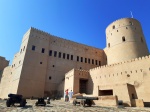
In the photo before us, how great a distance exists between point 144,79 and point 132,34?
13.0 m

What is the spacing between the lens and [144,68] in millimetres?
17062

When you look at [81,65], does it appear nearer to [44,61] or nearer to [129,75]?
[44,61]

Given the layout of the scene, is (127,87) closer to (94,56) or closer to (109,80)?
(109,80)

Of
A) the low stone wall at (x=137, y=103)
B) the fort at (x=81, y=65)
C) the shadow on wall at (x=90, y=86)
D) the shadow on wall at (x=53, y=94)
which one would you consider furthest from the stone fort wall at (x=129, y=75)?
the shadow on wall at (x=53, y=94)

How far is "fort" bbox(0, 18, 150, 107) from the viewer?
58.6 ft

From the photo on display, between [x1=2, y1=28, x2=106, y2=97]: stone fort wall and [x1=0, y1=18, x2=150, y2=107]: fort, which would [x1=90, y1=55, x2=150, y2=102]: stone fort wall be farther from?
[x1=2, y1=28, x2=106, y2=97]: stone fort wall

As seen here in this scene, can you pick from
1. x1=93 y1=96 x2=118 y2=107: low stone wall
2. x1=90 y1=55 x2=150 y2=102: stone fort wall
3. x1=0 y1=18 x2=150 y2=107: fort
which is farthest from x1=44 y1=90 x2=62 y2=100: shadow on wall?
x1=93 y1=96 x2=118 y2=107: low stone wall

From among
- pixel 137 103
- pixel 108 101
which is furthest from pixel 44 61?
pixel 137 103

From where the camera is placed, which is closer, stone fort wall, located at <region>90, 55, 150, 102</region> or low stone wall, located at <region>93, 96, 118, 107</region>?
low stone wall, located at <region>93, 96, 118, 107</region>

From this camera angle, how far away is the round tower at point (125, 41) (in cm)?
2588

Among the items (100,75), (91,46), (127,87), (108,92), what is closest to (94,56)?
(91,46)

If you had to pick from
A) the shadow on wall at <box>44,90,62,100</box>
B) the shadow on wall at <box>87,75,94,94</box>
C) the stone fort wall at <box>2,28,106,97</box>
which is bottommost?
the shadow on wall at <box>44,90,62,100</box>

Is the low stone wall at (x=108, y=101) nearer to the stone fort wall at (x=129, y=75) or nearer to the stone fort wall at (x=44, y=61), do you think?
the stone fort wall at (x=129, y=75)

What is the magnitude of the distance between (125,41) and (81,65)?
1053 centimetres
